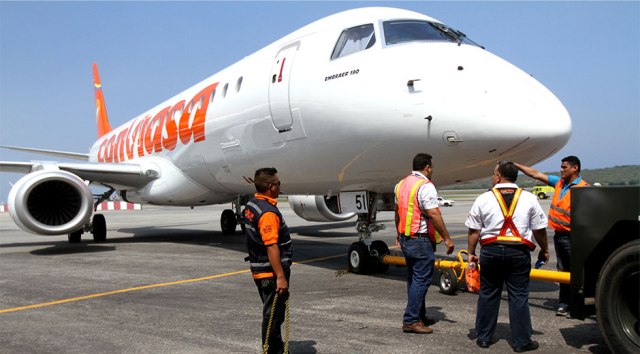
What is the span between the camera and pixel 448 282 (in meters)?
7.16

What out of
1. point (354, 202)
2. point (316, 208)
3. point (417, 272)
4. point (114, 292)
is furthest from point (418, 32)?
point (316, 208)

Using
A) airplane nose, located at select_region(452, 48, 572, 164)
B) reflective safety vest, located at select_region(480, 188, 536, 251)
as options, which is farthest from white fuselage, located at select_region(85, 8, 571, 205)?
reflective safety vest, located at select_region(480, 188, 536, 251)

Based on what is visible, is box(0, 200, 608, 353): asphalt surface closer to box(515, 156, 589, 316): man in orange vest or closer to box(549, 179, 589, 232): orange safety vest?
box(515, 156, 589, 316): man in orange vest

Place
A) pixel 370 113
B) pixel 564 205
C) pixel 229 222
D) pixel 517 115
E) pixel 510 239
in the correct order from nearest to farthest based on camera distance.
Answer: pixel 510 239 → pixel 564 205 → pixel 517 115 → pixel 370 113 → pixel 229 222

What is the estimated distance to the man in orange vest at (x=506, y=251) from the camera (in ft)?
15.5

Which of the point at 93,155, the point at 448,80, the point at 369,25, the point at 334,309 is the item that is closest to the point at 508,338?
the point at 334,309

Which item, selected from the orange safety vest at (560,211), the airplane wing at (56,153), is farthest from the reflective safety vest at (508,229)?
the airplane wing at (56,153)

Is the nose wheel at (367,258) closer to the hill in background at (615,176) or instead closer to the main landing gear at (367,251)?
the main landing gear at (367,251)

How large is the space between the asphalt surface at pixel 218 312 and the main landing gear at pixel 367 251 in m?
0.22

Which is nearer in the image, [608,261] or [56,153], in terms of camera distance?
[608,261]

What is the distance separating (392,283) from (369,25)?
3.56m

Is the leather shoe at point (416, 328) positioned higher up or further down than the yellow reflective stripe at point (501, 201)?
further down

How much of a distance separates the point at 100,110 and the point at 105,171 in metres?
13.1

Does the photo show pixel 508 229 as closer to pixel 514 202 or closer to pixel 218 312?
pixel 514 202
